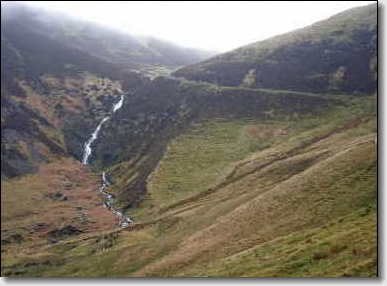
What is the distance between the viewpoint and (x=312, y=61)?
270ft

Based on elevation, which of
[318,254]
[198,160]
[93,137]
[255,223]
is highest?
[318,254]

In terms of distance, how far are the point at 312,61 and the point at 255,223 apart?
53169 mm

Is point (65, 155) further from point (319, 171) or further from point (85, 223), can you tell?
point (319, 171)

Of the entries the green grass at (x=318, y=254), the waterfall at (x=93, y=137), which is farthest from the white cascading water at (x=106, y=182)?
the green grass at (x=318, y=254)

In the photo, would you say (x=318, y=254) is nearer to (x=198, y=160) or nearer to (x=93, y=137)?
(x=198, y=160)

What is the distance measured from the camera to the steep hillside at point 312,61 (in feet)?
251

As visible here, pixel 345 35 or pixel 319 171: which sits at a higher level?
pixel 345 35

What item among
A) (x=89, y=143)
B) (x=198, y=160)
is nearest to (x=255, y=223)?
(x=198, y=160)

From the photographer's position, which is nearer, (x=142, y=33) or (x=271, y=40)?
(x=271, y=40)

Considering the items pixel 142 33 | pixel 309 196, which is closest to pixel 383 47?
pixel 309 196

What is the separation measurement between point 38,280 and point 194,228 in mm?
14178

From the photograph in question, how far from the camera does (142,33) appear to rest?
181 m

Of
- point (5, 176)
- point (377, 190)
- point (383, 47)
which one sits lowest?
point (5, 176)

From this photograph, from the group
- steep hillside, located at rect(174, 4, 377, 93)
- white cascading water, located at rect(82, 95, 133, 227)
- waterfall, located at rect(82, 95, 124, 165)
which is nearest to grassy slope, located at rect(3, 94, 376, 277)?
Result: white cascading water, located at rect(82, 95, 133, 227)
